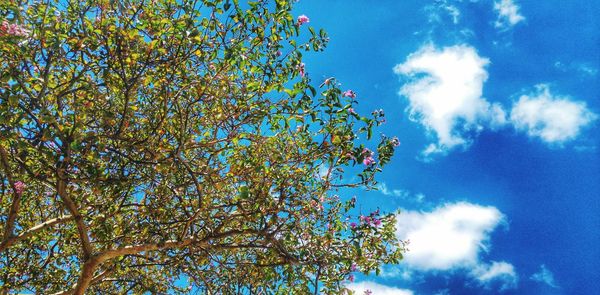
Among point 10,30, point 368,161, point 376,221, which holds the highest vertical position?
point 10,30

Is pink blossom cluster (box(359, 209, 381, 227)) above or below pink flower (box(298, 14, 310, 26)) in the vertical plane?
below

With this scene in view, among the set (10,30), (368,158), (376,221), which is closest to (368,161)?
(368,158)

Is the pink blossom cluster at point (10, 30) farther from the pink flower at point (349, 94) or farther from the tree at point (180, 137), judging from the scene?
the pink flower at point (349, 94)

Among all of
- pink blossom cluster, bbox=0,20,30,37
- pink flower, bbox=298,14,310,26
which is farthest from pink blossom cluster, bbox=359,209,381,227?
pink blossom cluster, bbox=0,20,30,37

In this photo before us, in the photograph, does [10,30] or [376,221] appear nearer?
[10,30]

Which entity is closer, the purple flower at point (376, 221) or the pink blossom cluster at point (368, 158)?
the pink blossom cluster at point (368, 158)

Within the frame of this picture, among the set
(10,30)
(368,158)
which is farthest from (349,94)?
(10,30)

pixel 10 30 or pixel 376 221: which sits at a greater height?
pixel 10 30

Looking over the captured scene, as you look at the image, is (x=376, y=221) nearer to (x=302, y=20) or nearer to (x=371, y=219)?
(x=371, y=219)

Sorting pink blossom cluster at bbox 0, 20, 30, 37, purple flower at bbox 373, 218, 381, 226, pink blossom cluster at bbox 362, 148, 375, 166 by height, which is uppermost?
pink blossom cluster at bbox 0, 20, 30, 37

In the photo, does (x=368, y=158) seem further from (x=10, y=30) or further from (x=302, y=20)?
(x=10, y=30)

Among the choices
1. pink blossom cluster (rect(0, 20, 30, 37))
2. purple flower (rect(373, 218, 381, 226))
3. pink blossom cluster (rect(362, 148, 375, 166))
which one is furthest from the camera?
purple flower (rect(373, 218, 381, 226))

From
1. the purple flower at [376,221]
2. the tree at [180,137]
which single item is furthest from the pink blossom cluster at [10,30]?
the purple flower at [376,221]

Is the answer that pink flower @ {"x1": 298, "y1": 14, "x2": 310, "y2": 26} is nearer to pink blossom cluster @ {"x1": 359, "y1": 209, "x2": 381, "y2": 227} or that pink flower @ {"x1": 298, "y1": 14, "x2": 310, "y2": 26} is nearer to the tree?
the tree
